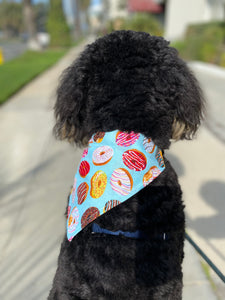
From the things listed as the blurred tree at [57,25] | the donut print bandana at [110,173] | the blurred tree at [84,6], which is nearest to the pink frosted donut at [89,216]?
the donut print bandana at [110,173]

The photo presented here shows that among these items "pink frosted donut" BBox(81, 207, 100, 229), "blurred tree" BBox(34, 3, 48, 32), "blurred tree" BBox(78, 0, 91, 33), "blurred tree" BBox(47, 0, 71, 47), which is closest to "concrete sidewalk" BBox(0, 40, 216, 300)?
"pink frosted donut" BBox(81, 207, 100, 229)

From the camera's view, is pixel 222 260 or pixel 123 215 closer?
pixel 123 215

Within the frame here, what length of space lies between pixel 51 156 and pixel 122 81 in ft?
10.4

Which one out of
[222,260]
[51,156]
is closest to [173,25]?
[51,156]

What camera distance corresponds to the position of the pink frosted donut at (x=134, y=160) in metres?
1.31

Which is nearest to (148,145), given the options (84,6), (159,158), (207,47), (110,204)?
(159,158)

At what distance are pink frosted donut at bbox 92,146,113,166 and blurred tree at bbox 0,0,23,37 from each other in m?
81.9

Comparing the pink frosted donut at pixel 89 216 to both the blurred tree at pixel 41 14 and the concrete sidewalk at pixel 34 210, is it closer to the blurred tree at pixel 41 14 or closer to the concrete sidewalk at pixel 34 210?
the concrete sidewalk at pixel 34 210

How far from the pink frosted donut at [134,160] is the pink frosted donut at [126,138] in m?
0.04

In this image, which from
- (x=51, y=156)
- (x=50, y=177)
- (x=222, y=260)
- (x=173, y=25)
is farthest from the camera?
(x=173, y=25)

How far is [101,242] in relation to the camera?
3.93ft

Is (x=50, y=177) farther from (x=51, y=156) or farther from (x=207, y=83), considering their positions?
(x=207, y=83)

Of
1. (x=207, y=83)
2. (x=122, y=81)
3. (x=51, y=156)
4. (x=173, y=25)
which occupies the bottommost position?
(x=173, y=25)

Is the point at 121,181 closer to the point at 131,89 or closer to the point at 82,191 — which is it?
the point at 82,191
